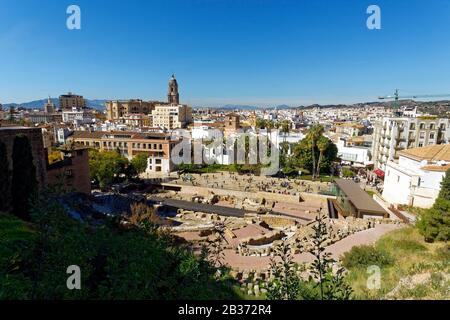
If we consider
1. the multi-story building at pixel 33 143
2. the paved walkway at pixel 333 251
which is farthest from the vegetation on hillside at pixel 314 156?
the multi-story building at pixel 33 143

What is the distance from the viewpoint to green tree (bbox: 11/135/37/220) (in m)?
20.1

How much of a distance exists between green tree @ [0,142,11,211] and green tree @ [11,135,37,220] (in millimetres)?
290

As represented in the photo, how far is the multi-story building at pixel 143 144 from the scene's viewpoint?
5078cm

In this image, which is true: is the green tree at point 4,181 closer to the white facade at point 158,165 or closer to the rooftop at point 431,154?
the white facade at point 158,165

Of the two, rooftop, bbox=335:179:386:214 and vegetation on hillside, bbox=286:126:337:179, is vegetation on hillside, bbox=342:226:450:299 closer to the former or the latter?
rooftop, bbox=335:179:386:214

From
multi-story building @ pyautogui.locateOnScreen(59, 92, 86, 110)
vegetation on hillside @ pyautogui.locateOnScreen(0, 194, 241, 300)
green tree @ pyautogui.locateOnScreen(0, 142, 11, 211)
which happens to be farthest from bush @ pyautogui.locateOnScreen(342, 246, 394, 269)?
multi-story building @ pyautogui.locateOnScreen(59, 92, 86, 110)

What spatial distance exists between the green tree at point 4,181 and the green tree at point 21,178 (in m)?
0.29

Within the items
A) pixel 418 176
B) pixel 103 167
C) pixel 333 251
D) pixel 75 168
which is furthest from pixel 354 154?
pixel 75 168

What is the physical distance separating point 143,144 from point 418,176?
4073 cm

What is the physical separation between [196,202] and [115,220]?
785 inches

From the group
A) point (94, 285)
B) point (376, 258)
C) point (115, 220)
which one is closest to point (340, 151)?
point (376, 258)

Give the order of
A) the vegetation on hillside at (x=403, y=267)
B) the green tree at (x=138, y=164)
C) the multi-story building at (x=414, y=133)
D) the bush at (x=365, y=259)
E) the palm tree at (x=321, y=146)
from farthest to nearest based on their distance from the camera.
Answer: the palm tree at (x=321, y=146) → the green tree at (x=138, y=164) → the multi-story building at (x=414, y=133) → the bush at (x=365, y=259) → the vegetation on hillside at (x=403, y=267)

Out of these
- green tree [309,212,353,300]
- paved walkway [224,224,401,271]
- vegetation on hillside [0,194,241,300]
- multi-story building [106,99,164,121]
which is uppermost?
multi-story building [106,99,164,121]

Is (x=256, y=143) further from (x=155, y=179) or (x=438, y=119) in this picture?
(x=438, y=119)
